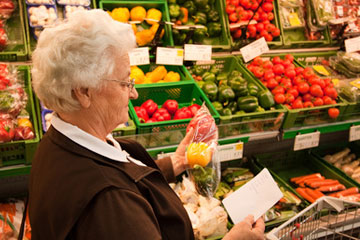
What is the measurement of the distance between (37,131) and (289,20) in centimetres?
282

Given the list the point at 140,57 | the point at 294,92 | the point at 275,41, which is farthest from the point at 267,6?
the point at 140,57

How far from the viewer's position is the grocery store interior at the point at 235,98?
210cm

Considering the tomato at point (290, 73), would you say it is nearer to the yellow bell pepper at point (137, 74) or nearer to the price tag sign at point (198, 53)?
the price tag sign at point (198, 53)

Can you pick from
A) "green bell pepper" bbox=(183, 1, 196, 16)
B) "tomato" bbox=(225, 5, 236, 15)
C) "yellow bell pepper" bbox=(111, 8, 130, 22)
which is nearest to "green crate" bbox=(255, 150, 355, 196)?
"tomato" bbox=(225, 5, 236, 15)

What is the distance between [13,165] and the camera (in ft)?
6.08

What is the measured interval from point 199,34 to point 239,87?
0.68m

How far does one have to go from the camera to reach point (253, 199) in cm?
168

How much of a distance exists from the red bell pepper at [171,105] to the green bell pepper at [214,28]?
0.97 m

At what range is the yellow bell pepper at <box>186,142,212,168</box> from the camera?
170cm

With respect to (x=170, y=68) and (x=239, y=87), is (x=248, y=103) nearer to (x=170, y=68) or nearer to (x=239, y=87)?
(x=239, y=87)

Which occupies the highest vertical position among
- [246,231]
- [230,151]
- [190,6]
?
[190,6]

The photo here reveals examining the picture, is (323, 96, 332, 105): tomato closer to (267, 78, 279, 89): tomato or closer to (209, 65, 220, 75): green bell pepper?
(267, 78, 279, 89): tomato

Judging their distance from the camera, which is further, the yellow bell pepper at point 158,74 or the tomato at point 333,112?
the yellow bell pepper at point 158,74

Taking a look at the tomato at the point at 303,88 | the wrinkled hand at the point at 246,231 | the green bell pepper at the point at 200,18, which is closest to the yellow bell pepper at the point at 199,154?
the wrinkled hand at the point at 246,231
